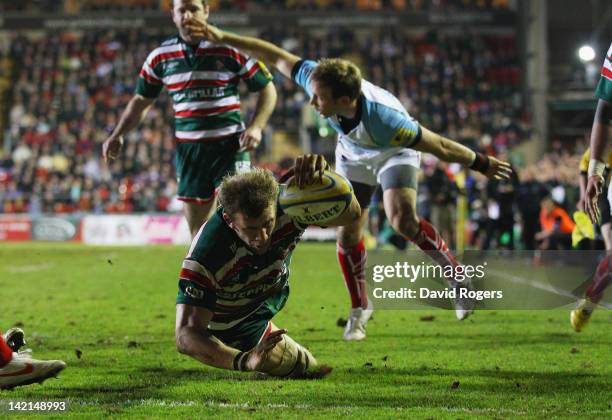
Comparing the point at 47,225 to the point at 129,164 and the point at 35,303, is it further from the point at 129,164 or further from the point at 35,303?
the point at 35,303

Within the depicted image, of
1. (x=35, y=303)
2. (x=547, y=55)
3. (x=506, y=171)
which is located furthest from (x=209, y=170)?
(x=547, y=55)

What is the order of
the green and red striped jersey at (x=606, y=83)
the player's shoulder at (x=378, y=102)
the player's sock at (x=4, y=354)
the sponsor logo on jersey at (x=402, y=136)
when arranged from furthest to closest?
the player's shoulder at (x=378, y=102) → the sponsor logo on jersey at (x=402, y=136) → the green and red striped jersey at (x=606, y=83) → the player's sock at (x=4, y=354)

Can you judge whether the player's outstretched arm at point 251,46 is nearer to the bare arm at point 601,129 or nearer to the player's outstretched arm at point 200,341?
the bare arm at point 601,129

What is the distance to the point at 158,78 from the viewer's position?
23.9ft

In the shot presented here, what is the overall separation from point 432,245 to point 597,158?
67.9 inches

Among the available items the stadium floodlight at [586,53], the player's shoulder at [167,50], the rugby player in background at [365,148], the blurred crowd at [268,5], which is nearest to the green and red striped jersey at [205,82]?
the player's shoulder at [167,50]

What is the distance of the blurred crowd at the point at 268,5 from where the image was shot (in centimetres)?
3728

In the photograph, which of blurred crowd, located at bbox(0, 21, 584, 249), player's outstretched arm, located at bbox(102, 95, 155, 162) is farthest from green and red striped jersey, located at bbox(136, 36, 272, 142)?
blurred crowd, located at bbox(0, 21, 584, 249)

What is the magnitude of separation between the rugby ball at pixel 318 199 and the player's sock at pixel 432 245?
271 cm

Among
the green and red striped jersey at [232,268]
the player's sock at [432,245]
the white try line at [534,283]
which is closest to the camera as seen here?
the green and red striped jersey at [232,268]

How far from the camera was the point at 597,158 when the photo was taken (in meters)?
5.70

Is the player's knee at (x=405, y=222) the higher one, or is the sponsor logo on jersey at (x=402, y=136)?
the sponsor logo on jersey at (x=402, y=136)

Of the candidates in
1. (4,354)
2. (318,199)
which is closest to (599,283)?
(318,199)

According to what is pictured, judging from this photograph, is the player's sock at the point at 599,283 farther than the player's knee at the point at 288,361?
Yes
